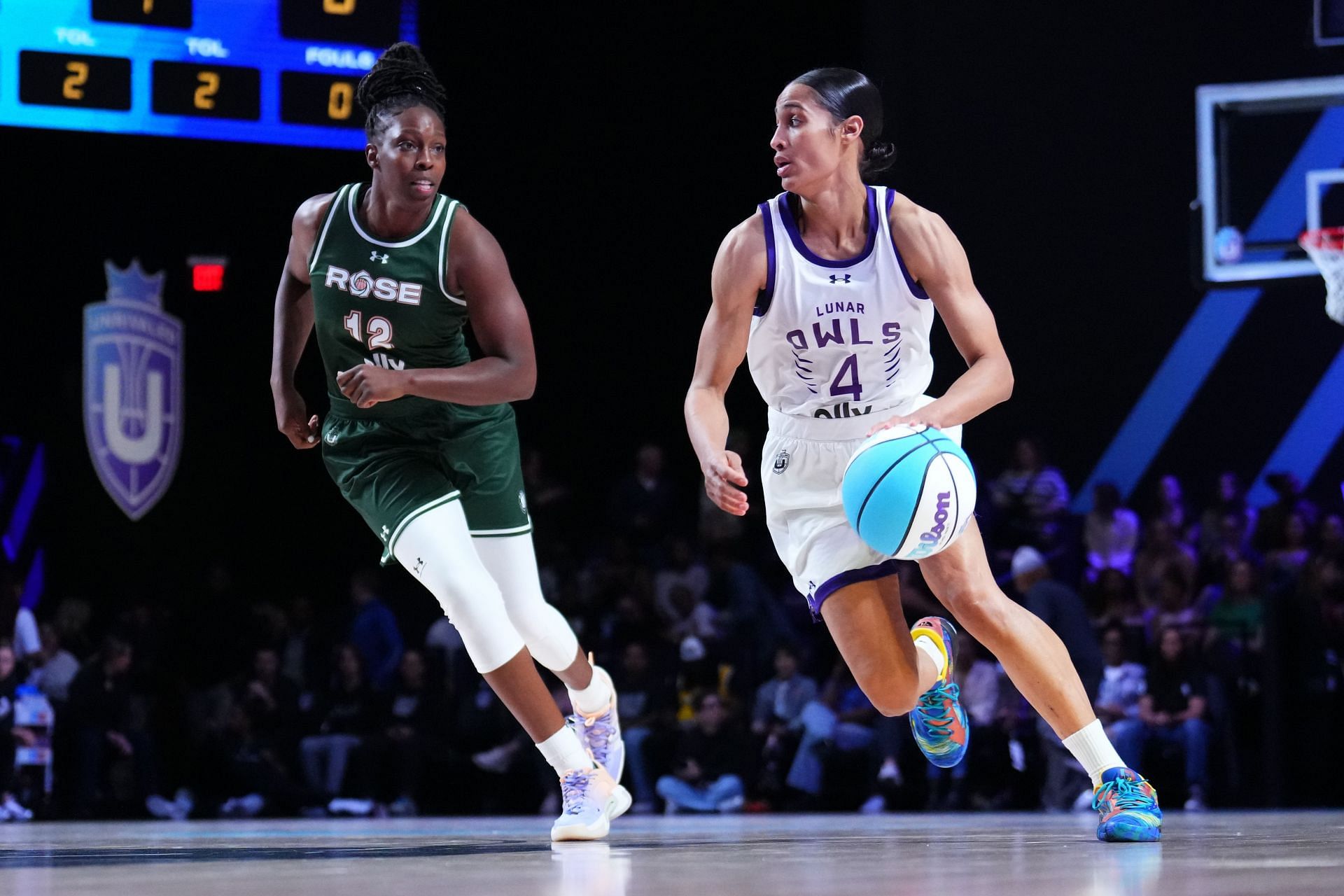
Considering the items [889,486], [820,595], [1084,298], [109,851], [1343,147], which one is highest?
[1343,147]

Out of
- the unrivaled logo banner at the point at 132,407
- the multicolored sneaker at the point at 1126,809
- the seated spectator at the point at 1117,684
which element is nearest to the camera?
the multicolored sneaker at the point at 1126,809

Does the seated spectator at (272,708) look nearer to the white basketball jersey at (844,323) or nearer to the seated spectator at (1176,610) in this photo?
the seated spectator at (1176,610)

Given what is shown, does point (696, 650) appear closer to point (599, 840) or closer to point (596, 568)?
point (596, 568)

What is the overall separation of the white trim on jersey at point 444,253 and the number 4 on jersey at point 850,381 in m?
0.95

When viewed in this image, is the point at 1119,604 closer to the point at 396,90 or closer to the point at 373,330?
the point at 373,330

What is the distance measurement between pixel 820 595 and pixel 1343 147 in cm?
742

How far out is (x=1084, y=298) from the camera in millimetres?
11211

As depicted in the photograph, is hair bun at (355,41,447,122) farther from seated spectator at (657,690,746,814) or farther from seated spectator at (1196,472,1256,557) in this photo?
seated spectator at (1196,472,1256,557)

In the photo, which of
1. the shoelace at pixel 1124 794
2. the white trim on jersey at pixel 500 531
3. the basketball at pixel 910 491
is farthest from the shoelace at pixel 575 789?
the shoelace at pixel 1124 794

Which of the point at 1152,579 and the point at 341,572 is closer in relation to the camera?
the point at 1152,579

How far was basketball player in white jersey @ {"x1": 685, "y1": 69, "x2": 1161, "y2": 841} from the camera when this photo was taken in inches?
151

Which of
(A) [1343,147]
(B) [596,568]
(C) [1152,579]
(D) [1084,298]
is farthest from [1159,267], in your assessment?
(B) [596,568]

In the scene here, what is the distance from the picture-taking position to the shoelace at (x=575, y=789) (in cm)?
414

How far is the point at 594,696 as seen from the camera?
16.2ft
